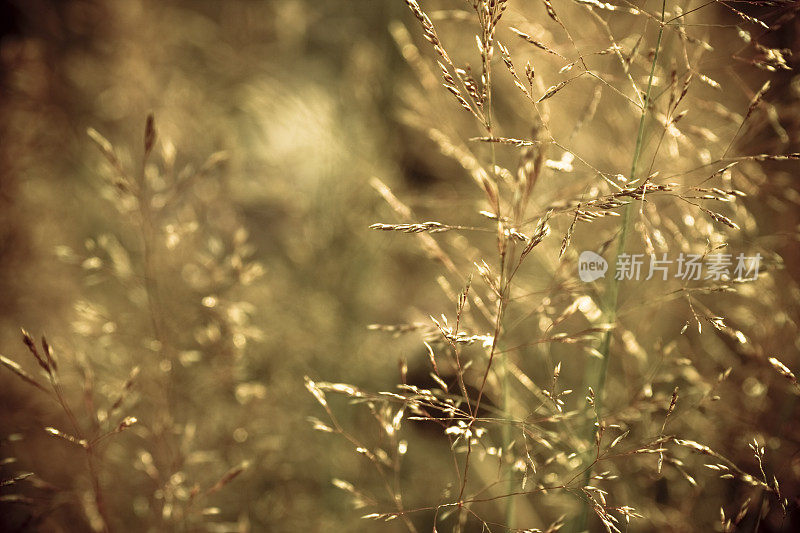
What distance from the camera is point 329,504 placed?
6.09 ft

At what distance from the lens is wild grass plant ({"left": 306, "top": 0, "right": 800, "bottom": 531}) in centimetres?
75

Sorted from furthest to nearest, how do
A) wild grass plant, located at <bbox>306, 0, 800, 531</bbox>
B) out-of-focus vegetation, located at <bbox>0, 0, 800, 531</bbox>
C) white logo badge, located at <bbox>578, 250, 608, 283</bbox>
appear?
1. out-of-focus vegetation, located at <bbox>0, 0, 800, 531</bbox>
2. white logo badge, located at <bbox>578, 250, 608, 283</bbox>
3. wild grass plant, located at <bbox>306, 0, 800, 531</bbox>

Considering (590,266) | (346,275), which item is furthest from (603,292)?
(346,275)

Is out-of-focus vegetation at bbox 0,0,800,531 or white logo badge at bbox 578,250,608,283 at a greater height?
white logo badge at bbox 578,250,608,283

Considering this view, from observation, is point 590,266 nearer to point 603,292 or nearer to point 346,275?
point 603,292

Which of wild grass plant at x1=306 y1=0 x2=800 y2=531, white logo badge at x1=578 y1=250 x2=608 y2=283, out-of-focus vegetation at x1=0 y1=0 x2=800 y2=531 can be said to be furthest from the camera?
out-of-focus vegetation at x1=0 y1=0 x2=800 y2=531

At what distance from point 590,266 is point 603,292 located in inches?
3.8

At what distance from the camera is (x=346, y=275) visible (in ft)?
6.40

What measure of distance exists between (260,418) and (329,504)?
1.36ft

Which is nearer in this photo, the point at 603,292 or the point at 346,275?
the point at 603,292

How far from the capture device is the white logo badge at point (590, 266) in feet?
3.11

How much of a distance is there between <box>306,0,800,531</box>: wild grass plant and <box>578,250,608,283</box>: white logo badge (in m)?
0.02

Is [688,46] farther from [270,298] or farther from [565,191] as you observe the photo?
[270,298]

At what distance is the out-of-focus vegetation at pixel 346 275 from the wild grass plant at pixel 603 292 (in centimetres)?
2
